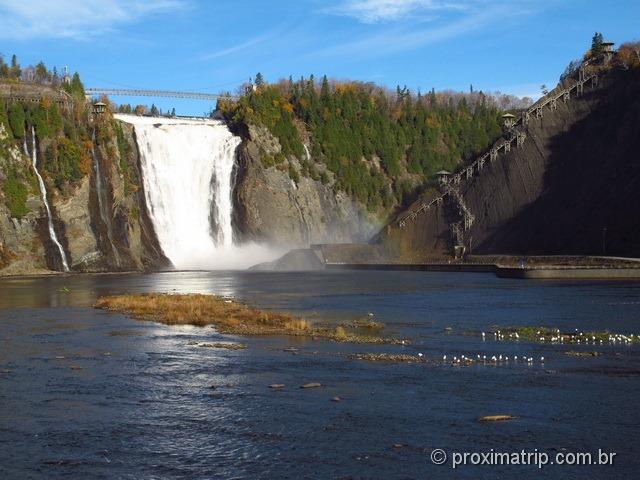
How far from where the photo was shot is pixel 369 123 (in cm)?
16675

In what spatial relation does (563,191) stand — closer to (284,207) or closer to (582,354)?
(284,207)

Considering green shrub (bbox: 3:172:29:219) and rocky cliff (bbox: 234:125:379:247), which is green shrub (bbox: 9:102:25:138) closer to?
green shrub (bbox: 3:172:29:219)

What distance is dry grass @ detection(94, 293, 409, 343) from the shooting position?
38.3 meters

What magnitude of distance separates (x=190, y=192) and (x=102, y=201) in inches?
675

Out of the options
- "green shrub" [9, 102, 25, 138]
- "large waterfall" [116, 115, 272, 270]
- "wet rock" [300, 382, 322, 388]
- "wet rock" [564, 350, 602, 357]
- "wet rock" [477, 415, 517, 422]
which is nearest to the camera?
"wet rock" [477, 415, 517, 422]

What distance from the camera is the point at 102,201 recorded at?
118125 millimetres

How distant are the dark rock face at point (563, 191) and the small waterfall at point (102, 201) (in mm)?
41004

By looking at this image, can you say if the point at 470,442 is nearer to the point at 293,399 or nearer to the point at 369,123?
the point at 293,399

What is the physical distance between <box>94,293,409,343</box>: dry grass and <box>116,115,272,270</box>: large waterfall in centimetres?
6915

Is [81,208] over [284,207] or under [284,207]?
under

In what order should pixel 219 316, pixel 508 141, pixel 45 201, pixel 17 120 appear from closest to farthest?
pixel 219 316
pixel 45 201
pixel 17 120
pixel 508 141

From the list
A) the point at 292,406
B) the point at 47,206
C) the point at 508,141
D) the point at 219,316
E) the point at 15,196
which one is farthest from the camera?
the point at 508,141

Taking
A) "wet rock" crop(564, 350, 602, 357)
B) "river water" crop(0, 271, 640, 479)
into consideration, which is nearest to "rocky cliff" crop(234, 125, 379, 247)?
"river water" crop(0, 271, 640, 479)

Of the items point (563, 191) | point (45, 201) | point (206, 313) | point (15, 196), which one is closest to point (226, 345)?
point (206, 313)
